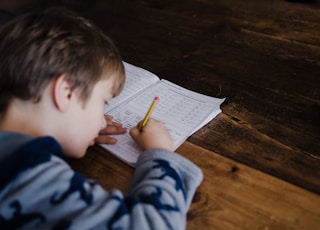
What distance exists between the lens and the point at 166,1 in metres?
1.53

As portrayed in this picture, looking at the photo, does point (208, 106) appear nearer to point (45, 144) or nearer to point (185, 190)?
point (185, 190)

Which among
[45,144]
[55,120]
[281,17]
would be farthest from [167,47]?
[45,144]

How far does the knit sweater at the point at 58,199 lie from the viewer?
0.59m

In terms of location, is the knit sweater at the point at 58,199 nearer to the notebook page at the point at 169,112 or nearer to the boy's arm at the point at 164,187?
the boy's arm at the point at 164,187

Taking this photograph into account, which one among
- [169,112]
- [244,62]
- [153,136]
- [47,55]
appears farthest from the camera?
[244,62]

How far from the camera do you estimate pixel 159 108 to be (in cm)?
96

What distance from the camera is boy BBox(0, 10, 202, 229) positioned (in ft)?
1.96

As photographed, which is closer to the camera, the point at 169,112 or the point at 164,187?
the point at 164,187

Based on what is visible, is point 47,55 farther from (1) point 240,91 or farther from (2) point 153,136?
(1) point 240,91

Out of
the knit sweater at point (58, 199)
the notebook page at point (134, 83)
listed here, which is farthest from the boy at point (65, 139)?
the notebook page at point (134, 83)

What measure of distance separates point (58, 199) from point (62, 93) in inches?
8.2

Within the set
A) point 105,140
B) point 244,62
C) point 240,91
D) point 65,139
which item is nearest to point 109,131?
point 105,140

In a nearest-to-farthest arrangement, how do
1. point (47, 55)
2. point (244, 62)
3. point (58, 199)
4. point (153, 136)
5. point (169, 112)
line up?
1. point (58, 199)
2. point (47, 55)
3. point (153, 136)
4. point (169, 112)
5. point (244, 62)

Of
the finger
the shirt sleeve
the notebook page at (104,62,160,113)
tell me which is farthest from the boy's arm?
the notebook page at (104,62,160,113)
